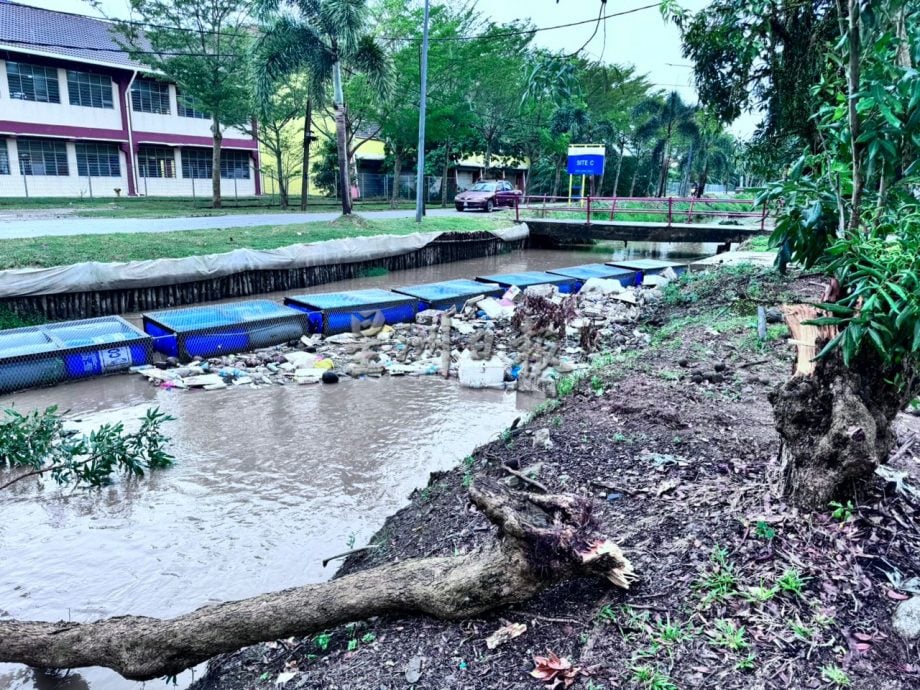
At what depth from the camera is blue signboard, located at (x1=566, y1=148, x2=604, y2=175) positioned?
25469 millimetres

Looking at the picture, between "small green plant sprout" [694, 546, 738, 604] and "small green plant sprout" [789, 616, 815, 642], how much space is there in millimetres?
252

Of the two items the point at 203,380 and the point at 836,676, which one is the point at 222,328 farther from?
the point at 836,676

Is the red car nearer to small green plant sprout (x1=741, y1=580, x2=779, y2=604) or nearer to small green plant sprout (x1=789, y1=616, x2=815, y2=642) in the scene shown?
small green plant sprout (x1=741, y1=580, x2=779, y2=604)

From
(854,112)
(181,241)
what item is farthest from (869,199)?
(181,241)

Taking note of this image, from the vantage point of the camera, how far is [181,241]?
1548cm

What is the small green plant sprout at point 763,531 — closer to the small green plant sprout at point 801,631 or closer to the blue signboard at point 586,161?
the small green plant sprout at point 801,631

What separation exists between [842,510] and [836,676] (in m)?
0.89

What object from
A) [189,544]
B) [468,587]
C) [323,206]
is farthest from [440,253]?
[468,587]

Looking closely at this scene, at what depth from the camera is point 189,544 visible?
5262mm

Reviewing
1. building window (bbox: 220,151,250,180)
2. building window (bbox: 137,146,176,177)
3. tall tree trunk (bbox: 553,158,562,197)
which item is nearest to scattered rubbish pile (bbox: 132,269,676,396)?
building window (bbox: 137,146,176,177)

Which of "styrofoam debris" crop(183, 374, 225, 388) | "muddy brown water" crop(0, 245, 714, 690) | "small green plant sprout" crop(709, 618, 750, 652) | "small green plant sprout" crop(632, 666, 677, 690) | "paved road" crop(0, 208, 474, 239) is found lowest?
"muddy brown water" crop(0, 245, 714, 690)

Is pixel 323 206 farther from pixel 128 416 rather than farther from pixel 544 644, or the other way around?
pixel 544 644

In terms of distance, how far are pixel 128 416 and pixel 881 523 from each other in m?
7.98

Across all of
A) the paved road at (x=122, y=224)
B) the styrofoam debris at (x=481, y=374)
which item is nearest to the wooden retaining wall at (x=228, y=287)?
the paved road at (x=122, y=224)
